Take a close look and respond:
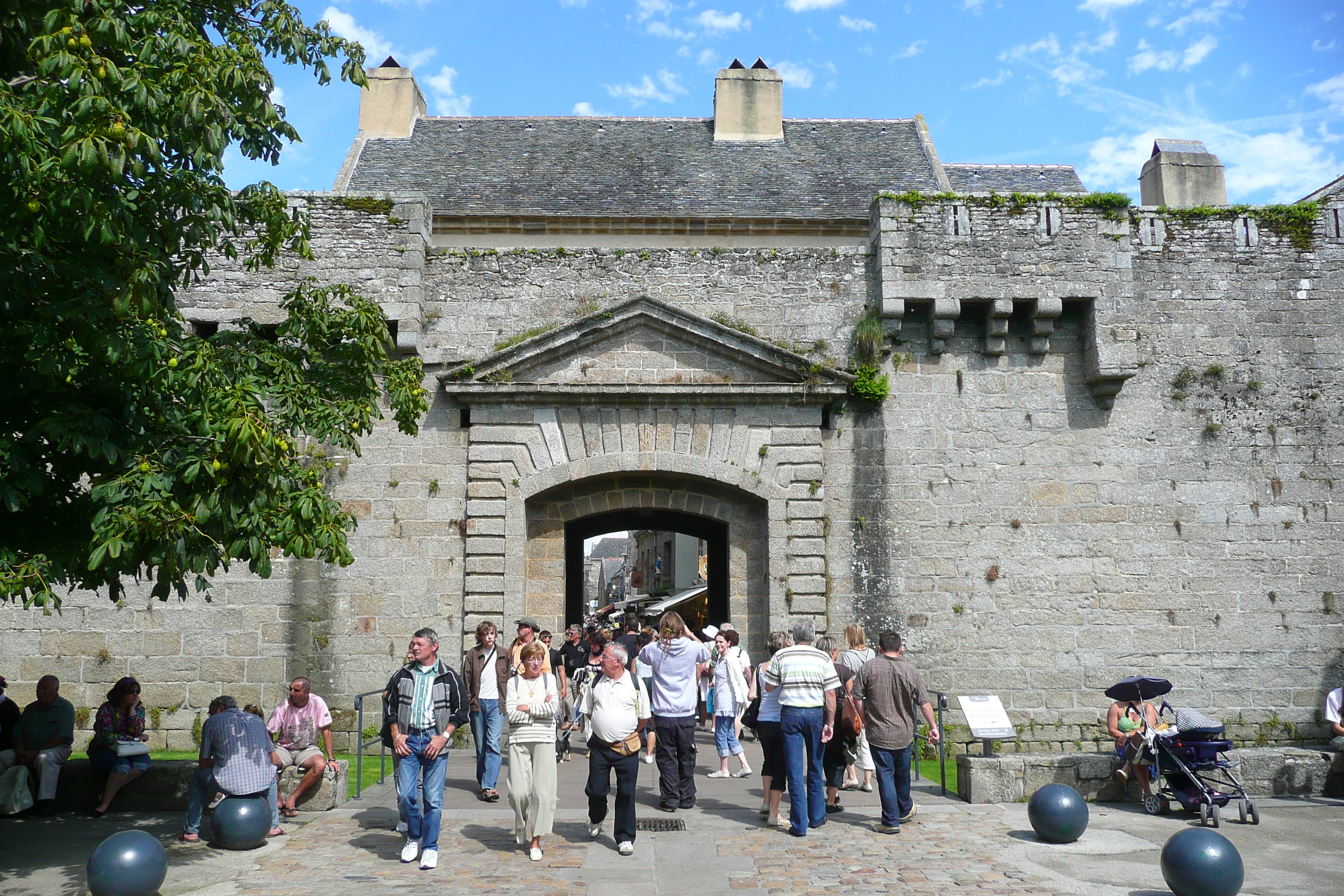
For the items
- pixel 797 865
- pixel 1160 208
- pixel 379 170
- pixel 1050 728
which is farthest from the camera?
pixel 379 170

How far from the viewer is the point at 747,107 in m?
19.5

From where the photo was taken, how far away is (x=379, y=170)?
57.9 ft

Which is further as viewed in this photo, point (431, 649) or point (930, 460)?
point (930, 460)

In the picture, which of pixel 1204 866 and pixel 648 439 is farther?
pixel 648 439

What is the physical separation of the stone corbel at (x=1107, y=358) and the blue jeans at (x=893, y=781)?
21.5ft

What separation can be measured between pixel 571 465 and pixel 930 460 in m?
4.49

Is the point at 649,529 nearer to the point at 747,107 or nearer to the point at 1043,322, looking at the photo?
the point at 1043,322

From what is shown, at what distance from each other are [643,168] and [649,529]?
7158 mm

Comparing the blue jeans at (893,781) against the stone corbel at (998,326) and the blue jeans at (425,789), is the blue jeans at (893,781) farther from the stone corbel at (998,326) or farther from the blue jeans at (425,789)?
the stone corbel at (998,326)

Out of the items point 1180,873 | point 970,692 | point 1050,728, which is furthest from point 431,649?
point 1050,728

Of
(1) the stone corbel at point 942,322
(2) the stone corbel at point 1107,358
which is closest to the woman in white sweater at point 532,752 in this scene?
(1) the stone corbel at point 942,322

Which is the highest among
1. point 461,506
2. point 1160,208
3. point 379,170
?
point 379,170

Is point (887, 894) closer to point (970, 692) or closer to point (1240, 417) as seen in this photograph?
point (970, 692)

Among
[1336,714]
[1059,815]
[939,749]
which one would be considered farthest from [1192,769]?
[1336,714]
